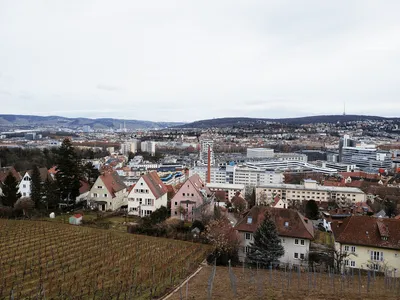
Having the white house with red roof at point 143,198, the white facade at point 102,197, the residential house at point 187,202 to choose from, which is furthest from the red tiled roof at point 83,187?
the residential house at point 187,202

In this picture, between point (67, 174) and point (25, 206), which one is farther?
point (67, 174)

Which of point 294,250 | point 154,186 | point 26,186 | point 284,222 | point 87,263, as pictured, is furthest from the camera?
point 26,186

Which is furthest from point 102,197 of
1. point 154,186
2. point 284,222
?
point 284,222

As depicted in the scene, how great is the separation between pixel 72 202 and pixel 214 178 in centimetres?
5720

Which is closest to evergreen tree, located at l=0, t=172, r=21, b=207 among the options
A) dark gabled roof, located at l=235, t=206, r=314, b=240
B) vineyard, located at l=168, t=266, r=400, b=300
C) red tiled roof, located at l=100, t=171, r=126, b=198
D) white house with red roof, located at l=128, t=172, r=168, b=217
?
red tiled roof, located at l=100, t=171, r=126, b=198

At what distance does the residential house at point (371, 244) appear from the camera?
68.9ft

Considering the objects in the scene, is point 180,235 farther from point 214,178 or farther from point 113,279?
point 214,178

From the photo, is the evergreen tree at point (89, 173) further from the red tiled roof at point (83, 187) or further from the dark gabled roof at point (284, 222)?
the dark gabled roof at point (284, 222)

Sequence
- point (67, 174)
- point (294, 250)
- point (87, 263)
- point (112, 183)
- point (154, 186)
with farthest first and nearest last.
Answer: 1. point (112, 183)
2. point (154, 186)
3. point (67, 174)
4. point (294, 250)
5. point (87, 263)

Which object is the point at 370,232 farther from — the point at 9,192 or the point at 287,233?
the point at 9,192

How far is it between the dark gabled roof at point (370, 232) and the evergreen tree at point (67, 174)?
25.1m

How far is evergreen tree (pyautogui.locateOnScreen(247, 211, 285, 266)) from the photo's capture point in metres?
20.9

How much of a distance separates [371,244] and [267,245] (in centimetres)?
627

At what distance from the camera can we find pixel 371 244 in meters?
21.4
